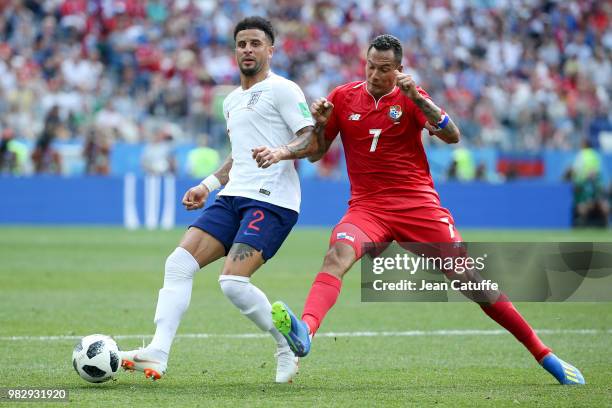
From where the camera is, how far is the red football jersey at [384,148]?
7.73 m

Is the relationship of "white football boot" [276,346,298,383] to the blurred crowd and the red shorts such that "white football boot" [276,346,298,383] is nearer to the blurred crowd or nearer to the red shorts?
the red shorts

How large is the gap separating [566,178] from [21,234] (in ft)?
43.2

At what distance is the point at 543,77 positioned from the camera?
102ft

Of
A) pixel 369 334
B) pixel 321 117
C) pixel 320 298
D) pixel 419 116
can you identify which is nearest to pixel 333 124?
pixel 321 117

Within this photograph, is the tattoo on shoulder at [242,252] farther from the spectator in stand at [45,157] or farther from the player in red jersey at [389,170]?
the spectator in stand at [45,157]

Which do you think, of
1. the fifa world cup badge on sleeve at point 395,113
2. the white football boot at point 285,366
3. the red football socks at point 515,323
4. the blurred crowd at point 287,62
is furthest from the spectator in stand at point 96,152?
the red football socks at point 515,323

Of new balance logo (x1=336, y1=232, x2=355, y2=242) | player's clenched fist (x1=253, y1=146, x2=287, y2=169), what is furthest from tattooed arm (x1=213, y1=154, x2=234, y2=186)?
new balance logo (x1=336, y1=232, x2=355, y2=242)

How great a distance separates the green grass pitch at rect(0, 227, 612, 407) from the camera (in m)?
6.93

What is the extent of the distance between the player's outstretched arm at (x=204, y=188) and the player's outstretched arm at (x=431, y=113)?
55.5 inches

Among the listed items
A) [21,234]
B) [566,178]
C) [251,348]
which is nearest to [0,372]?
[251,348]

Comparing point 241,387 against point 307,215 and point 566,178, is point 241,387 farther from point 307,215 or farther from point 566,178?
point 566,178

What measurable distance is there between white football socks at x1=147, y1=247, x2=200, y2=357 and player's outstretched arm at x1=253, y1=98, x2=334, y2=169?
2.92ft

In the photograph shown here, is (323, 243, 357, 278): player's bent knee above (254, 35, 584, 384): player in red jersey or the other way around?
the other way around

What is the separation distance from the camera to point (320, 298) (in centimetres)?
720
